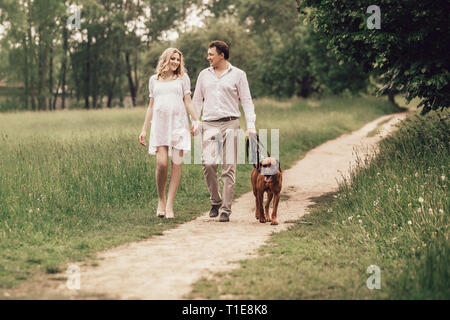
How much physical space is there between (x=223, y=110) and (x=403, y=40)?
288cm

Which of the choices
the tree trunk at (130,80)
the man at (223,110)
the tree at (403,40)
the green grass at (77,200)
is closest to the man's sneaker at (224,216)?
the man at (223,110)

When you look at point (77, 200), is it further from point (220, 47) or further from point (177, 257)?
point (177, 257)

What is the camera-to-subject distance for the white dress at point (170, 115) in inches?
310

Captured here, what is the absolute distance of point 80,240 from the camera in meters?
6.52

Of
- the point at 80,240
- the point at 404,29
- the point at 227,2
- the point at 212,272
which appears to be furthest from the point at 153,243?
the point at 227,2

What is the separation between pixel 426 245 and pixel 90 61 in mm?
55343

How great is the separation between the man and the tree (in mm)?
2100

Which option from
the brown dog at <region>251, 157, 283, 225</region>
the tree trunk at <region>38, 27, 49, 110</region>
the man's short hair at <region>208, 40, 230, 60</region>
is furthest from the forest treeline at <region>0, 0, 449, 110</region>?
the brown dog at <region>251, 157, 283, 225</region>

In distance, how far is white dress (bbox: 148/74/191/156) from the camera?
310 inches

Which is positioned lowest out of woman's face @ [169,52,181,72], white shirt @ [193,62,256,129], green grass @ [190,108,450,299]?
green grass @ [190,108,450,299]

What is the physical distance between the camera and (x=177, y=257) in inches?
226

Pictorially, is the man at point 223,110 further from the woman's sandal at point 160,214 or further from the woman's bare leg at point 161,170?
the woman's sandal at point 160,214

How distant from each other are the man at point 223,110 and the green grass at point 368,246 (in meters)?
1.23

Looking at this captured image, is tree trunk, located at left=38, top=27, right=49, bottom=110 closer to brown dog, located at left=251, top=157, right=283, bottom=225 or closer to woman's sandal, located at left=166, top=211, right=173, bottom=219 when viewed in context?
woman's sandal, located at left=166, top=211, right=173, bottom=219
